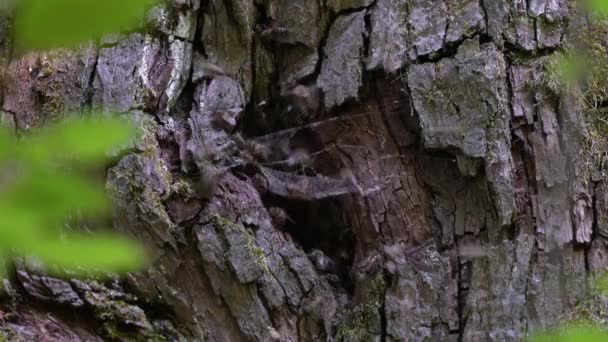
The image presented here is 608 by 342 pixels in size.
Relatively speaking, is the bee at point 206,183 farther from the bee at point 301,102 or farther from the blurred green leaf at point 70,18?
the blurred green leaf at point 70,18

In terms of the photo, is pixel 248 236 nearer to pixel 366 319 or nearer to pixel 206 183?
pixel 206 183

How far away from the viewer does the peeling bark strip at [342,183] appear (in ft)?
5.26

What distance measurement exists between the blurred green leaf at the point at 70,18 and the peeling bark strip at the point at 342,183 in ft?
3.65

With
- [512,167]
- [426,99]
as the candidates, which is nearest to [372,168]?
[426,99]

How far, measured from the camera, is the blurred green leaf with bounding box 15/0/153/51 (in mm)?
469

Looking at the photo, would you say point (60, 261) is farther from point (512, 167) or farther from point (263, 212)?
point (512, 167)

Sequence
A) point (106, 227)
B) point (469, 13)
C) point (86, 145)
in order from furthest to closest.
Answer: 1. point (469, 13)
2. point (106, 227)
3. point (86, 145)

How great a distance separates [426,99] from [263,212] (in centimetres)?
53

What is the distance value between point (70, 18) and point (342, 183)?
133cm

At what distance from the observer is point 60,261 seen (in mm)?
599

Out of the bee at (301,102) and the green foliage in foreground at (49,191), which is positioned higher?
the bee at (301,102)

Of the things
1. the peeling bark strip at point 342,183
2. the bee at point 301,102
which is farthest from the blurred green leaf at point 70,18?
the bee at point 301,102

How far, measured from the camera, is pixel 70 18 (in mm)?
475

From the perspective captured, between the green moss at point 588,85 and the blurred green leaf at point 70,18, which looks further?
the green moss at point 588,85
